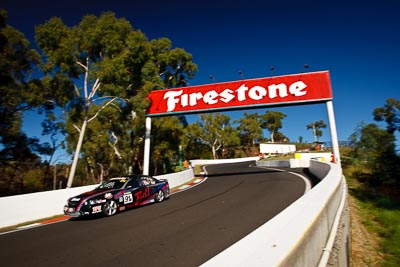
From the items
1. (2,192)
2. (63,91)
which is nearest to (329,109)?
(63,91)

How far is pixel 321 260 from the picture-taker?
314 centimetres

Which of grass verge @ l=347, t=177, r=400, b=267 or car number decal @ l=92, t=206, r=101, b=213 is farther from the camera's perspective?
car number decal @ l=92, t=206, r=101, b=213

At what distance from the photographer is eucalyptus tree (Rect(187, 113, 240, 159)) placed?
203 ft

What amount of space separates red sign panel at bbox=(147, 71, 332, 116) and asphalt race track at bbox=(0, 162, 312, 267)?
952cm

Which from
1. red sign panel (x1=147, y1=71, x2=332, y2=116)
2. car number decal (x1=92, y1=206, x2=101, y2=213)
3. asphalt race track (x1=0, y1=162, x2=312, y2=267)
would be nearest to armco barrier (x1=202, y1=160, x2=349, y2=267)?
asphalt race track (x1=0, y1=162, x2=312, y2=267)

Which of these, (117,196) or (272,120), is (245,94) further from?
(272,120)

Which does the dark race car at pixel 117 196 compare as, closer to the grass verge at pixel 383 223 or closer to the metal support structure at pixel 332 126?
the grass verge at pixel 383 223

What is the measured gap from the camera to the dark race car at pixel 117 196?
848 centimetres

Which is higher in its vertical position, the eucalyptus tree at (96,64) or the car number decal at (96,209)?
the eucalyptus tree at (96,64)

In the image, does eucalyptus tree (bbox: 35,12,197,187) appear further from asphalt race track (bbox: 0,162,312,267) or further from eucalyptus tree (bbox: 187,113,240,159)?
eucalyptus tree (bbox: 187,113,240,159)

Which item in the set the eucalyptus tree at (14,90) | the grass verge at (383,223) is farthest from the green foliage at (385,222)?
the eucalyptus tree at (14,90)

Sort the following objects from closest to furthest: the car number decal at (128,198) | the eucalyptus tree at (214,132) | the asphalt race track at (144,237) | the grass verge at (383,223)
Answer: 1. the asphalt race track at (144,237)
2. the grass verge at (383,223)
3. the car number decal at (128,198)
4. the eucalyptus tree at (214,132)

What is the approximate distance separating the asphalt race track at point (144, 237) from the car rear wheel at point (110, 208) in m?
0.29

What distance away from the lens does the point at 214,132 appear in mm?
62938
